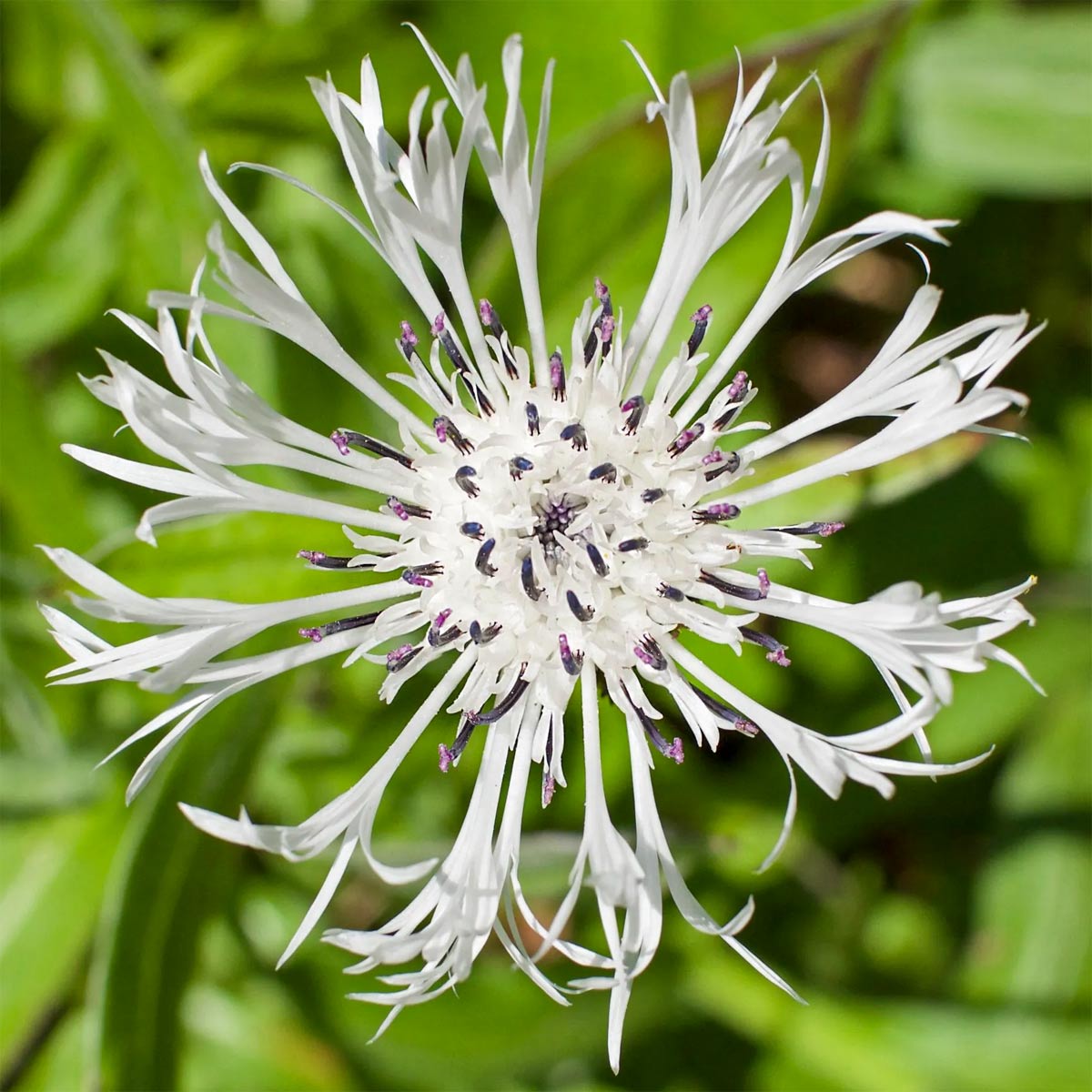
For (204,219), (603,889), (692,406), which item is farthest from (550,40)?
(603,889)

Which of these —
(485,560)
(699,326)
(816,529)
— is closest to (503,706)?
(485,560)

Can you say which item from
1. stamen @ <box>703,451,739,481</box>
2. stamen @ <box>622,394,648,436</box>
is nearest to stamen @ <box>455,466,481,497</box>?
stamen @ <box>622,394,648,436</box>

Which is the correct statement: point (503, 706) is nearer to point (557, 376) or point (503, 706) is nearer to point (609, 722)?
point (557, 376)

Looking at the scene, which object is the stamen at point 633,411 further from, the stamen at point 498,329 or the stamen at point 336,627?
the stamen at point 336,627

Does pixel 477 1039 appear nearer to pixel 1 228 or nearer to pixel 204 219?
pixel 204 219

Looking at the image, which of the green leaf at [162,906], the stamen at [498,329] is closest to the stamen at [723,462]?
the stamen at [498,329]
